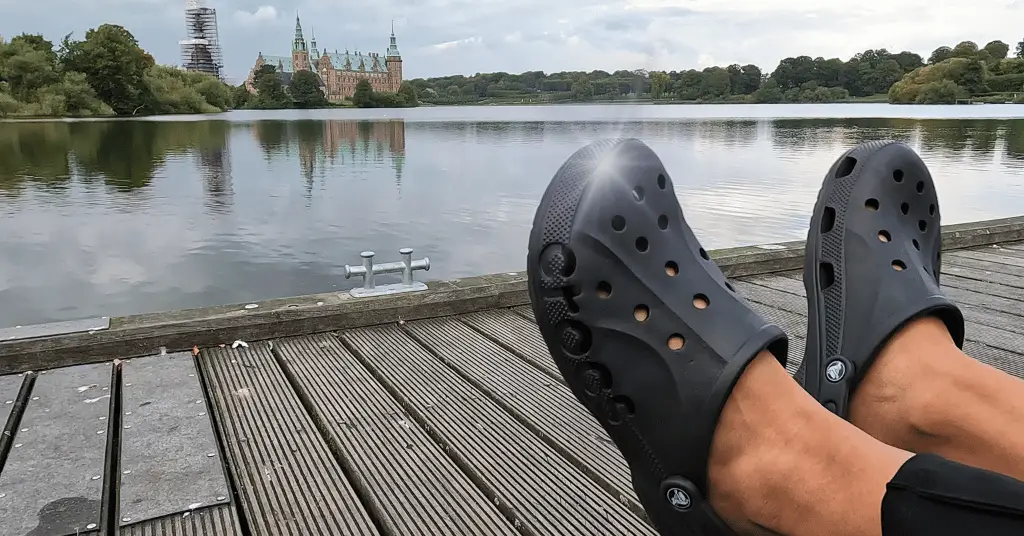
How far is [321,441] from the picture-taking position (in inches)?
54.8

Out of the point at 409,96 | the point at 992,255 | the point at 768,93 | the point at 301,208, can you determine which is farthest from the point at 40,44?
the point at 992,255

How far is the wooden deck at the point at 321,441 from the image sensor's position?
114 centimetres

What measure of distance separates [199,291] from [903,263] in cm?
687

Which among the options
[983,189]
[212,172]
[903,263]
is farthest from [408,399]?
[212,172]

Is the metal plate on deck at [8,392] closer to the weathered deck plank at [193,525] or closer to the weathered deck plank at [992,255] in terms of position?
the weathered deck plank at [193,525]

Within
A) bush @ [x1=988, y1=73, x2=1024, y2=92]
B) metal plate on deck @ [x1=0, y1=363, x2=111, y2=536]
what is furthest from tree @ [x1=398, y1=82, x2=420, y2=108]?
metal plate on deck @ [x1=0, y1=363, x2=111, y2=536]

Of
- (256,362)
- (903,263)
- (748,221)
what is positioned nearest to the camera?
(903,263)

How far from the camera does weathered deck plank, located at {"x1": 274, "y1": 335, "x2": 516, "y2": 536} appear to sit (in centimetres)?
114

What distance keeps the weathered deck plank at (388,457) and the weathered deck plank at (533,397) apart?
0.21m

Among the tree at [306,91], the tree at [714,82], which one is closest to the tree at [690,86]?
the tree at [714,82]

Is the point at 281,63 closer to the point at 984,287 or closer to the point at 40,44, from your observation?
the point at 40,44

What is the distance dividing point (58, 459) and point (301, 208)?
1062 centimetres

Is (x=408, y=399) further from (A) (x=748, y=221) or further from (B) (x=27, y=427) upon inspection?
(A) (x=748, y=221)

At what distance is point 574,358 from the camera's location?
3.08 ft
